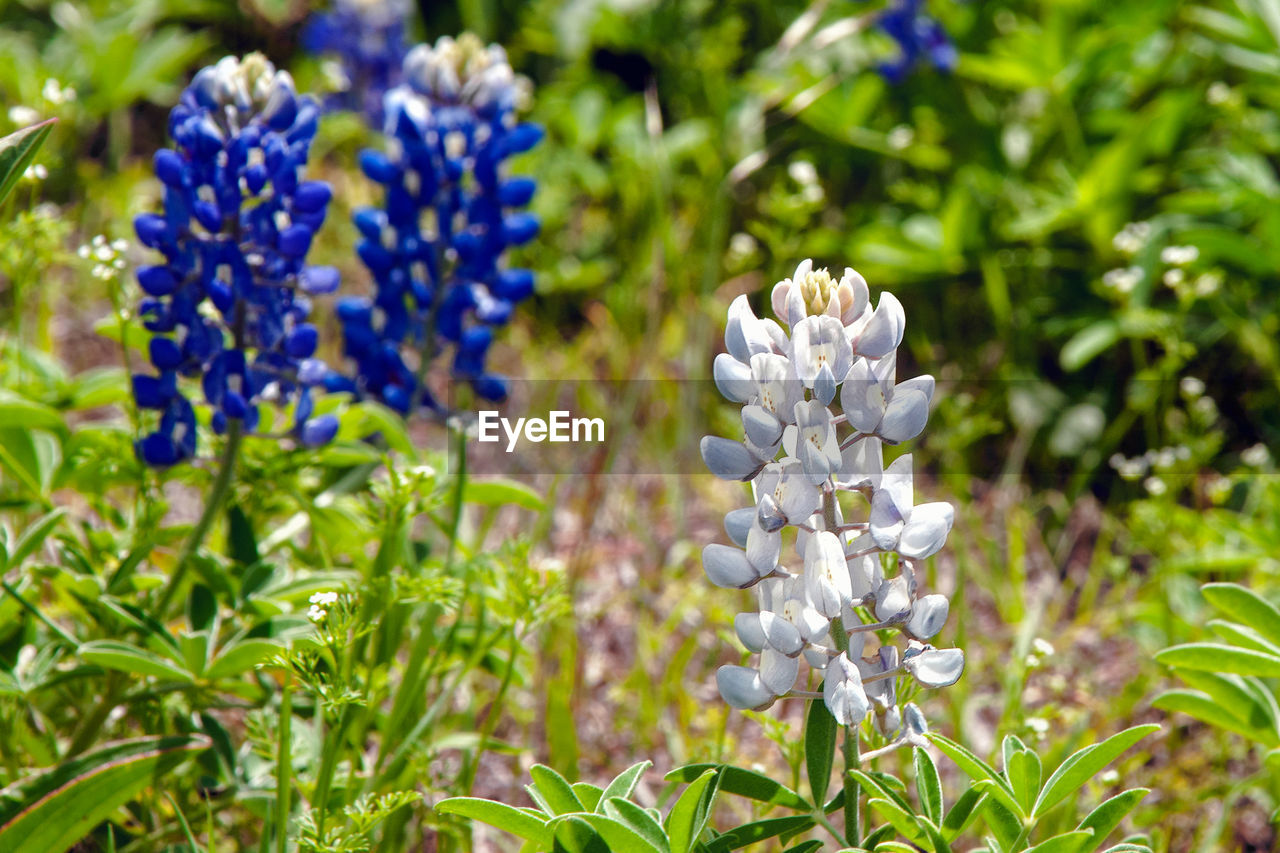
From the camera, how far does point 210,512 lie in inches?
71.1

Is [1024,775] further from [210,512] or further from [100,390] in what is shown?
[100,390]

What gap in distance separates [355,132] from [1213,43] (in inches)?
116

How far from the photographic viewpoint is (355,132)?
443 centimetres

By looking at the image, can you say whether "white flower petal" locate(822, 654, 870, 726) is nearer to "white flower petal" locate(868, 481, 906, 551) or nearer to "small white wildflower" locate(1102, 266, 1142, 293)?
"white flower petal" locate(868, 481, 906, 551)

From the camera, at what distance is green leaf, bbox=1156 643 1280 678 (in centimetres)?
146

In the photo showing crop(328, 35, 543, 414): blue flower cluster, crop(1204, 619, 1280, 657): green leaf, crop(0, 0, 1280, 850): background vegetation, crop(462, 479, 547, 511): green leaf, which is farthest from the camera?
crop(328, 35, 543, 414): blue flower cluster

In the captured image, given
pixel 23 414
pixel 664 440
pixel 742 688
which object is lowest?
pixel 742 688

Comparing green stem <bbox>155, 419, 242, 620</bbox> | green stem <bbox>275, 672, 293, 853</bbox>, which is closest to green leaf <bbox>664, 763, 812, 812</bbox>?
green stem <bbox>275, 672, 293, 853</bbox>

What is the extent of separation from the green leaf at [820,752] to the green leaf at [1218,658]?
1.50 ft

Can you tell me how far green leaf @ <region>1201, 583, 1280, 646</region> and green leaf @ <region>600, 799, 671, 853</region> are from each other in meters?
0.81

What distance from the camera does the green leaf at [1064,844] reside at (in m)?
1.16

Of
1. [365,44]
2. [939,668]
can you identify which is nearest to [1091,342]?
[939,668]

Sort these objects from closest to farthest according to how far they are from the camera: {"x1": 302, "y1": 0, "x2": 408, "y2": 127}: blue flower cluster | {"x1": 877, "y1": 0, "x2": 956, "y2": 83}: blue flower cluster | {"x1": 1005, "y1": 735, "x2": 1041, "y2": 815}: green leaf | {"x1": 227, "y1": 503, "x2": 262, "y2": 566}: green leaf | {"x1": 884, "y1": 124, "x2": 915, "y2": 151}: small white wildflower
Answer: {"x1": 1005, "y1": 735, "x2": 1041, "y2": 815}: green leaf < {"x1": 227, "y1": 503, "x2": 262, "y2": 566}: green leaf < {"x1": 884, "y1": 124, "x2": 915, "y2": 151}: small white wildflower < {"x1": 877, "y1": 0, "x2": 956, "y2": 83}: blue flower cluster < {"x1": 302, "y1": 0, "x2": 408, "y2": 127}: blue flower cluster

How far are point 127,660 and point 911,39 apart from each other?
9.78ft
